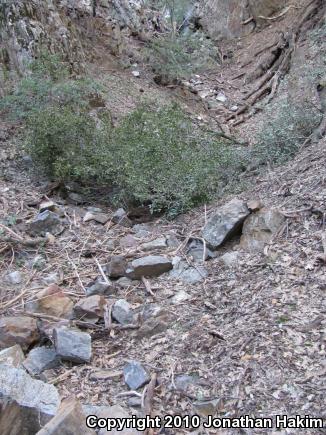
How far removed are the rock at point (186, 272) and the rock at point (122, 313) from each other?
0.51m

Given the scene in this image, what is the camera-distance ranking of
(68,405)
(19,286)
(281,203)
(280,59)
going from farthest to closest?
(280,59) → (281,203) → (19,286) → (68,405)

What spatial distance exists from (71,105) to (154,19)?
269 inches

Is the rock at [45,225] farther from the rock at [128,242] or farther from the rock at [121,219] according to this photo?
the rock at [128,242]

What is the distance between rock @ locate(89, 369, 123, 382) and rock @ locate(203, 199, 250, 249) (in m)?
1.41

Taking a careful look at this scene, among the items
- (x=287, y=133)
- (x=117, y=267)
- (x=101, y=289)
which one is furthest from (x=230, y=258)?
(x=287, y=133)

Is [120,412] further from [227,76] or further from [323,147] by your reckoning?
[227,76]

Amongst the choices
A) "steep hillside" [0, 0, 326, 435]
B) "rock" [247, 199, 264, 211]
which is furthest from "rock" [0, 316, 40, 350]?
"rock" [247, 199, 264, 211]

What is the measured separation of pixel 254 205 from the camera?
3.79 m

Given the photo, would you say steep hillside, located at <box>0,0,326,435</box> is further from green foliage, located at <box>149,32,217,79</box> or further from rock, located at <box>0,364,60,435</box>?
green foliage, located at <box>149,32,217,79</box>

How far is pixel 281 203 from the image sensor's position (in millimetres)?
3809

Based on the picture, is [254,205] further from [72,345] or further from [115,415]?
[115,415]

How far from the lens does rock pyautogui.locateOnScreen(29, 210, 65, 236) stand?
4.32m

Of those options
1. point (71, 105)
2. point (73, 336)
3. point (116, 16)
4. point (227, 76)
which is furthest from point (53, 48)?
point (73, 336)

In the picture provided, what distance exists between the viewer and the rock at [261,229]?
3.48 meters
